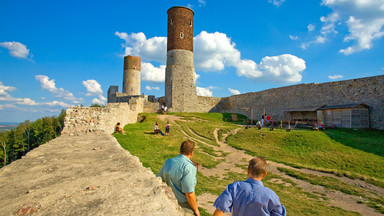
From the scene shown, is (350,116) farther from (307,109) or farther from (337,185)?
(337,185)

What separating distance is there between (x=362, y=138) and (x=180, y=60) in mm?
23976

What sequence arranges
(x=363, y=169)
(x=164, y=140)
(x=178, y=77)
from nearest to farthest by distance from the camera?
(x=363, y=169) < (x=164, y=140) < (x=178, y=77)

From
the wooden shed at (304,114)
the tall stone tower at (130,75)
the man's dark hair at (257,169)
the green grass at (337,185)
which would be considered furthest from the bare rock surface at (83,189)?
the tall stone tower at (130,75)

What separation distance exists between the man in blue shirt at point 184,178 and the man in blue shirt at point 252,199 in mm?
573

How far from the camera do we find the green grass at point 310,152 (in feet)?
38.7

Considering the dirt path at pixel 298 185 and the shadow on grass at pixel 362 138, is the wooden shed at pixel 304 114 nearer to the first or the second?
the shadow on grass at pixel 362 138

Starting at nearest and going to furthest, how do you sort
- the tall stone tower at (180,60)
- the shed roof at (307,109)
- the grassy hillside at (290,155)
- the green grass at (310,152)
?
the grassy hillside at (290,155), the green grass at (310,152), the shed roof at (307,109), the tall stone tower at (180,60)

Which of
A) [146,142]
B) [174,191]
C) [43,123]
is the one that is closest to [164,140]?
[146,142]

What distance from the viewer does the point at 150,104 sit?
32.6m

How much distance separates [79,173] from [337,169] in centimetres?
1322

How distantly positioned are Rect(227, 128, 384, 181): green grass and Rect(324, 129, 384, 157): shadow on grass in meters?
0.41

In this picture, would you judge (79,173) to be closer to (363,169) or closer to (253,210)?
(253,210)

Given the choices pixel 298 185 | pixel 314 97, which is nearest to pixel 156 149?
pixel 298 185

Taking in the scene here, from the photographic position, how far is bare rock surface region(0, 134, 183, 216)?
2684 millimetres
